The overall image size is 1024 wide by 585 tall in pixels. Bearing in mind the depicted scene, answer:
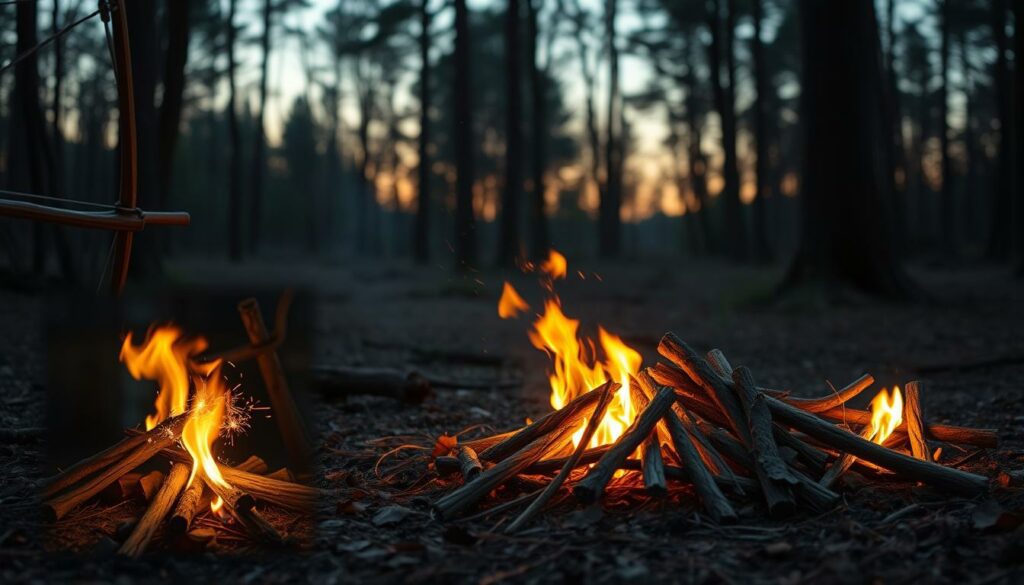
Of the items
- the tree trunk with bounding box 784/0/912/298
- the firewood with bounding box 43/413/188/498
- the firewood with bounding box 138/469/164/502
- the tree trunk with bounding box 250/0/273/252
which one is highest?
the tree trunk with bounding box 250/0/273/252

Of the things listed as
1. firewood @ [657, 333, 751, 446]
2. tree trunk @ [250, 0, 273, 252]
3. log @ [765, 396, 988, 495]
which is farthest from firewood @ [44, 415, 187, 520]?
tree trunk @ [250, 0, 273, 252]

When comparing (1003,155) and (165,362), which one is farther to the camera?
(1003,155)

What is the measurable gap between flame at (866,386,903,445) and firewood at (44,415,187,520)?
3220 mm

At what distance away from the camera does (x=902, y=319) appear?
10086mm

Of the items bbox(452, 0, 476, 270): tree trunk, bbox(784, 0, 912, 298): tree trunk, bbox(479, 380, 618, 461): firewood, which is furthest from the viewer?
bbox(452, 0, 476, 270): tree trunk

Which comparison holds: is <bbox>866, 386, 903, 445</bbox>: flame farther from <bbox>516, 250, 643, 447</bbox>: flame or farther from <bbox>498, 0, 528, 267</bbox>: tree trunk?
<bbox>498, 0, 528, 267</bbox>: tree trunk

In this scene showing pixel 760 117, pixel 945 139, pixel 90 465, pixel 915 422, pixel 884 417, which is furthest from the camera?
pixel 945 139

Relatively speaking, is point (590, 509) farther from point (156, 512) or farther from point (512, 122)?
point (512, 122)

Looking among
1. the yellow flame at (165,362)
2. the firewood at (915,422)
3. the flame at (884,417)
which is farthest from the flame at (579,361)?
the yellow flame at (165,362)

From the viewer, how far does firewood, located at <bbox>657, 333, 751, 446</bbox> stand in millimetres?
3633

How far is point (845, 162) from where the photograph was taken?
1104 centimetres

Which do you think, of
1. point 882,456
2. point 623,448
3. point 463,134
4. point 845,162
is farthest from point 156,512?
point 463,134

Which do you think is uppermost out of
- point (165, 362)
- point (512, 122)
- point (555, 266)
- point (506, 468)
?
point (512, 122)

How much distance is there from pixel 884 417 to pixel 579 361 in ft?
5.09
